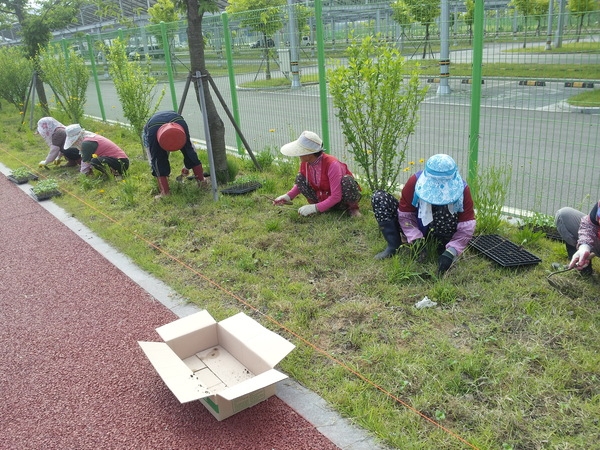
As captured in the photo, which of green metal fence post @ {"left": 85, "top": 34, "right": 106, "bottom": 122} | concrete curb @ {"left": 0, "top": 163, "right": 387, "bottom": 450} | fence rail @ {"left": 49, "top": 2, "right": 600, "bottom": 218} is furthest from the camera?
green metal fence post @ {"left": 85, "top": 34, "right": 106, "bottom": 122}

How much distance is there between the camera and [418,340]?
3.37 meters

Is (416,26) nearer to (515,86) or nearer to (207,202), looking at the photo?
(515,86)

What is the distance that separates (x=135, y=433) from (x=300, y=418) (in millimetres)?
894

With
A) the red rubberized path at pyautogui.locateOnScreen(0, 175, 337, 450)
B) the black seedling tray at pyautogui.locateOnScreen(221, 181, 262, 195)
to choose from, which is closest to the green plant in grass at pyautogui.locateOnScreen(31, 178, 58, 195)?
the red rubberized path at pyautogui.locateOnScreen(0, 175, 337, 450)

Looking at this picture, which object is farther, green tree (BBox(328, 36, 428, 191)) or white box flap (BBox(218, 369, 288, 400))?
green tree (BBox(328, 36, 428, 191))

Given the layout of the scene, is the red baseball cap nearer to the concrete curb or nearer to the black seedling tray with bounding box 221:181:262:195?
the black seedling tray with bounding box 221:181:262:195

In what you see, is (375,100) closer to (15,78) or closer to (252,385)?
(252,385)

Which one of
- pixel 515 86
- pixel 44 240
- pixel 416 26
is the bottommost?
pixel 44 240

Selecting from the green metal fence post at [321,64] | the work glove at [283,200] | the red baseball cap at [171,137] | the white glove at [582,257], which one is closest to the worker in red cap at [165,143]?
the red baseball cap at [171,137]

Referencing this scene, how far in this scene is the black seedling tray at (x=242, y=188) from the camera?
6.46 m

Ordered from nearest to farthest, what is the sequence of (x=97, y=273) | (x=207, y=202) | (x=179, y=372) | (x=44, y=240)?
(x=179, y=372)
(x=97, y=273)
(x=44, y=240)
(x=207, y=202)

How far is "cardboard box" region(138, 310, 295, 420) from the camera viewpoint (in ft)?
9.34

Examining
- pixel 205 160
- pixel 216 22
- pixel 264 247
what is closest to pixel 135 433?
pixel 264 247

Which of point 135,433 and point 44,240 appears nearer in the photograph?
point 135,433
